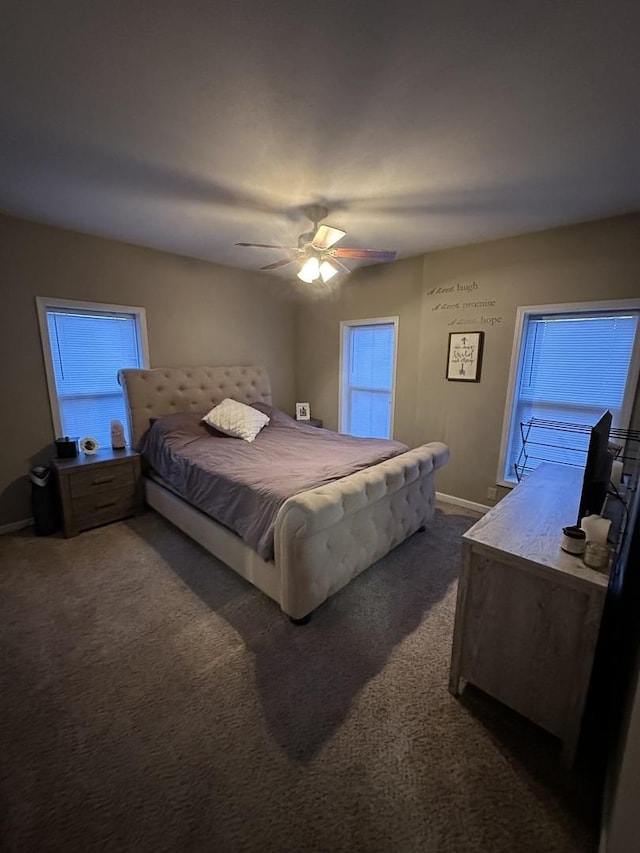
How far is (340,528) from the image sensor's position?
2.13 metres

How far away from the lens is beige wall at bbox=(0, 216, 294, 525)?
2.88 metres

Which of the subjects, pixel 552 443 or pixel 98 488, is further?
pixel 552 443

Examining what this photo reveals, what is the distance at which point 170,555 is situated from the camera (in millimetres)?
2746

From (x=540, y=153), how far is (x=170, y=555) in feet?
11.5

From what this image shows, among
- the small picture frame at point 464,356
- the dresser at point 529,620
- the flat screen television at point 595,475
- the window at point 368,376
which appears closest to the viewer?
the dresser at point 529,620

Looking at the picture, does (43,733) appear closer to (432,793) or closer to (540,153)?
(432,793)

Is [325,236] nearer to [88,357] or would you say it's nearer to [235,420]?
[235,420]

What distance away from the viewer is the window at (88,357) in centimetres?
312

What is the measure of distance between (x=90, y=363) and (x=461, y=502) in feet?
13.1

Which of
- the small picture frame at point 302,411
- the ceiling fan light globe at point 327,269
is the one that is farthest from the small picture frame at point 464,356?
the small picture frame at point 302,411

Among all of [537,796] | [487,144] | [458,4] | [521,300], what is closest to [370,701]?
[537,796]

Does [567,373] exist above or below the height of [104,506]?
above

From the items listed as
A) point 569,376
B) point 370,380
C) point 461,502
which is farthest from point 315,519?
point 370,380

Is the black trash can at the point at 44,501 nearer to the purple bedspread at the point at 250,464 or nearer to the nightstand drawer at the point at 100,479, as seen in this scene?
the nightstand drawer at the point at 100,479
